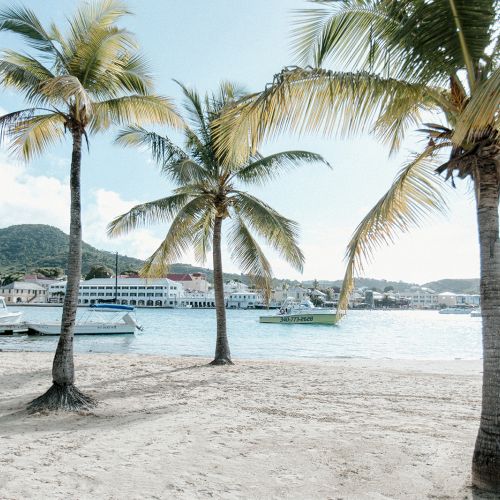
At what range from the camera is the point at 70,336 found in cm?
789

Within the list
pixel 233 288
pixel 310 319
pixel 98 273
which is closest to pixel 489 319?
pixel 310 319

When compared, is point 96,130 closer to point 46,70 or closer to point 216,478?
point 46,70

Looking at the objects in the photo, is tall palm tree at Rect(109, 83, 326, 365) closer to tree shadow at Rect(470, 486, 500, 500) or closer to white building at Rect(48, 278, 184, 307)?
tree shadow at Rect(470, 486, 500, 500)

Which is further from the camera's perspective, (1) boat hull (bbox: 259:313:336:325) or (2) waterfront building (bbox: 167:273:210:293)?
(2) waterfront building (bbox: 167:273:210:293)

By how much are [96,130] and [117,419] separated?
540cm

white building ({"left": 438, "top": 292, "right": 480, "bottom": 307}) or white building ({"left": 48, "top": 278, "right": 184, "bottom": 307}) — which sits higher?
white building ({"left": 48, "top": 278, "right": 184, "bottom": 307})

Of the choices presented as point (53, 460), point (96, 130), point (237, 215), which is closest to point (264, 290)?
point (237, 215)

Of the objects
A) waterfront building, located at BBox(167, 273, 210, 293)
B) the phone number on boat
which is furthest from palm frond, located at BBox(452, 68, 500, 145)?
waterfront building, located at BBox(167, 273, 210, 293)

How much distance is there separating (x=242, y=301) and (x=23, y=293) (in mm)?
59972

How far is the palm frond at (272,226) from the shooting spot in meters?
12.8

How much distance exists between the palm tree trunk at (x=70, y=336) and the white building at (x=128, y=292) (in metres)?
99.6

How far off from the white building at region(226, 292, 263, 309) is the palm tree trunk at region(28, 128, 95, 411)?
392ft

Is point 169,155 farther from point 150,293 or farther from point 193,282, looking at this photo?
point 193,282

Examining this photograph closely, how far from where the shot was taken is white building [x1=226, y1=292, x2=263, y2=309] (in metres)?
127
